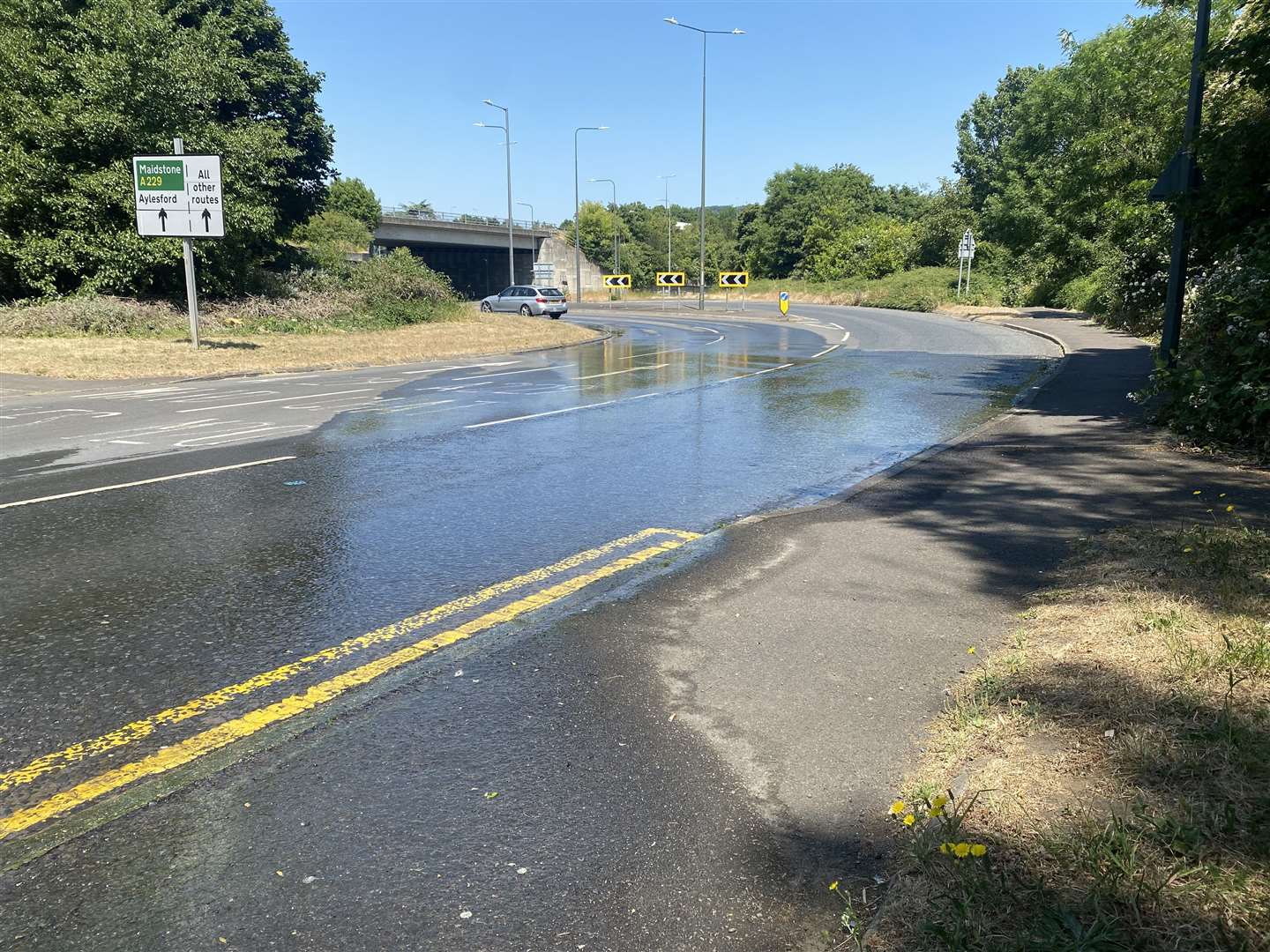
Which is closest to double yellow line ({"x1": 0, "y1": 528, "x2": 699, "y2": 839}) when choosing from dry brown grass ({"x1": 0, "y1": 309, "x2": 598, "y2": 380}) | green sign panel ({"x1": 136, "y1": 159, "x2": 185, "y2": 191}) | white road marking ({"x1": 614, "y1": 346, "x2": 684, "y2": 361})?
dry brown grass ({"x1": 0, "y1": 309, "x2": 598, "y2": 380})

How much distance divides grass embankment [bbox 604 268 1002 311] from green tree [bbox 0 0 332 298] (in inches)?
1445

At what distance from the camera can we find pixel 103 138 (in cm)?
2536

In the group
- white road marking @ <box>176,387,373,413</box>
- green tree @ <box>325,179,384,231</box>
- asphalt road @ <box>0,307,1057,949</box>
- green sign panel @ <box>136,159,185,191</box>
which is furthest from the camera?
green tree @ <box>325,179,384,231</box>

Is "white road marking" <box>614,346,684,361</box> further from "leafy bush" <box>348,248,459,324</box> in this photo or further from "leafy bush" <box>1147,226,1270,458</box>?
"leafy bush" <box>1147,226,1270,458</box>

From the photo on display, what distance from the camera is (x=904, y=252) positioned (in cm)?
7631

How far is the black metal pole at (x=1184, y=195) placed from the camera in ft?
33.0

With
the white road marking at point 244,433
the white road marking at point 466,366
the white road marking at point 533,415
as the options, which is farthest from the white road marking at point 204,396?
the white road marking at point 533,415

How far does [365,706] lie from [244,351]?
21332 mm

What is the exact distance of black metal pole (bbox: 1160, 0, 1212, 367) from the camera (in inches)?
396

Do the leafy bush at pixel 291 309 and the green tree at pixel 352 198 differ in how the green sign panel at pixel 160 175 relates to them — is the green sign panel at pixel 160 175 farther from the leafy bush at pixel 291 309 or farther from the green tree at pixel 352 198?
the green tree at pixel 352 198

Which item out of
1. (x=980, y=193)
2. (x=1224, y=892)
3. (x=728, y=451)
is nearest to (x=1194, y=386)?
(x=728, y=451)

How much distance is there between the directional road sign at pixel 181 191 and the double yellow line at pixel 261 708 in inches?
745

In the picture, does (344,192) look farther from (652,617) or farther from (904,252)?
(652,617)

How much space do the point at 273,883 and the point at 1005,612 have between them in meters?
3.85
